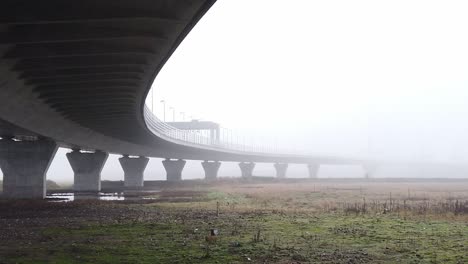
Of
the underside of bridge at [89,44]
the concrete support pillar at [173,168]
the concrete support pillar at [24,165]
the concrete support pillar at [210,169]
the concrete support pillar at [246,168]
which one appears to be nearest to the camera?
the underside of bridge at [89,44]

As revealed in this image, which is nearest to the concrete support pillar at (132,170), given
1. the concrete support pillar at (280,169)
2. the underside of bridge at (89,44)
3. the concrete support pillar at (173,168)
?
the concrete support pillar at (173,168)

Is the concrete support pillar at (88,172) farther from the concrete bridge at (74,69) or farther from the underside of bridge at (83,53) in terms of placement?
the underside of bridge at (83,53)

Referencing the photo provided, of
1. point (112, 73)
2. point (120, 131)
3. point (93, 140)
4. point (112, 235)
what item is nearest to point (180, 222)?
point (112, 235)

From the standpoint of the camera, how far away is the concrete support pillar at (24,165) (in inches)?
1889

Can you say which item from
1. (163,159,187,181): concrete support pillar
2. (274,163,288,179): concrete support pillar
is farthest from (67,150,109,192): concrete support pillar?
(274,163,288,179): concrete support pillar

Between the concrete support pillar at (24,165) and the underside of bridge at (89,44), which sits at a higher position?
the underside of bridge at (89,44)

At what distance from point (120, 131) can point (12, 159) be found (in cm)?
1043

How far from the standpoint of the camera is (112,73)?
22.8m

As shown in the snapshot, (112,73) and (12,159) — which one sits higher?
(112,73)

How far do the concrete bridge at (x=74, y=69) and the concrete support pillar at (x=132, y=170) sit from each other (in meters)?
36.3

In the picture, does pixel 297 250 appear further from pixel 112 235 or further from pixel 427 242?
pixel 112 235

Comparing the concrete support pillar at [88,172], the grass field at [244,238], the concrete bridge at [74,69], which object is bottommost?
the grass field at [244,238]

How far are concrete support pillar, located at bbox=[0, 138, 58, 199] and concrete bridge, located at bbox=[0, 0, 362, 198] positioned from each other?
0.09 m

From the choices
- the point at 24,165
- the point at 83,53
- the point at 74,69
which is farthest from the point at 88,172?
the point at 83,53
